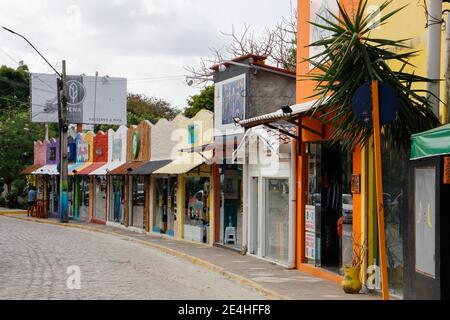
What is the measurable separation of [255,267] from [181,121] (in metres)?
10.8

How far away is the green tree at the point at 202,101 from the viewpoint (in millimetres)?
48059

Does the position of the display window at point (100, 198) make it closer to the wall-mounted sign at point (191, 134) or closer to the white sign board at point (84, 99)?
the wall-mounted sign at point (191, 134)

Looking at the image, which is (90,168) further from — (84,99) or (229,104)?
(84,99)

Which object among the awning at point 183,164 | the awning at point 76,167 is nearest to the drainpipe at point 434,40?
the awning at point 183,164

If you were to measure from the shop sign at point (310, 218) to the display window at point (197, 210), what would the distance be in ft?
25.3

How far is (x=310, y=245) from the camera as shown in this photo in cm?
1574

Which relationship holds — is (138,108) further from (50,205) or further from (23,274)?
(23,274)

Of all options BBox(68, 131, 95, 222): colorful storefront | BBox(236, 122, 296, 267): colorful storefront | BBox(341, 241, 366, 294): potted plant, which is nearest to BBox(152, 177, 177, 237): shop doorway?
BBox(236, 122, 296, 267): colorful storefront

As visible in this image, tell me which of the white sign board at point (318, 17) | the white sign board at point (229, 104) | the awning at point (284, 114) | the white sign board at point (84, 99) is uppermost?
the white sign board at point (84, 99)

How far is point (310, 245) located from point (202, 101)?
3388 centimetres

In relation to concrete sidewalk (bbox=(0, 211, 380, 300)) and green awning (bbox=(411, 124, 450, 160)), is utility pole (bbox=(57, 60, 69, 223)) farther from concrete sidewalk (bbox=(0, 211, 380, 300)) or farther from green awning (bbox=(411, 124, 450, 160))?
green awning (bbox=(411, 124, 450, 160))

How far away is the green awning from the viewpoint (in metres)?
7.97

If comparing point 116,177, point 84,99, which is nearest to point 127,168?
point 116,177
